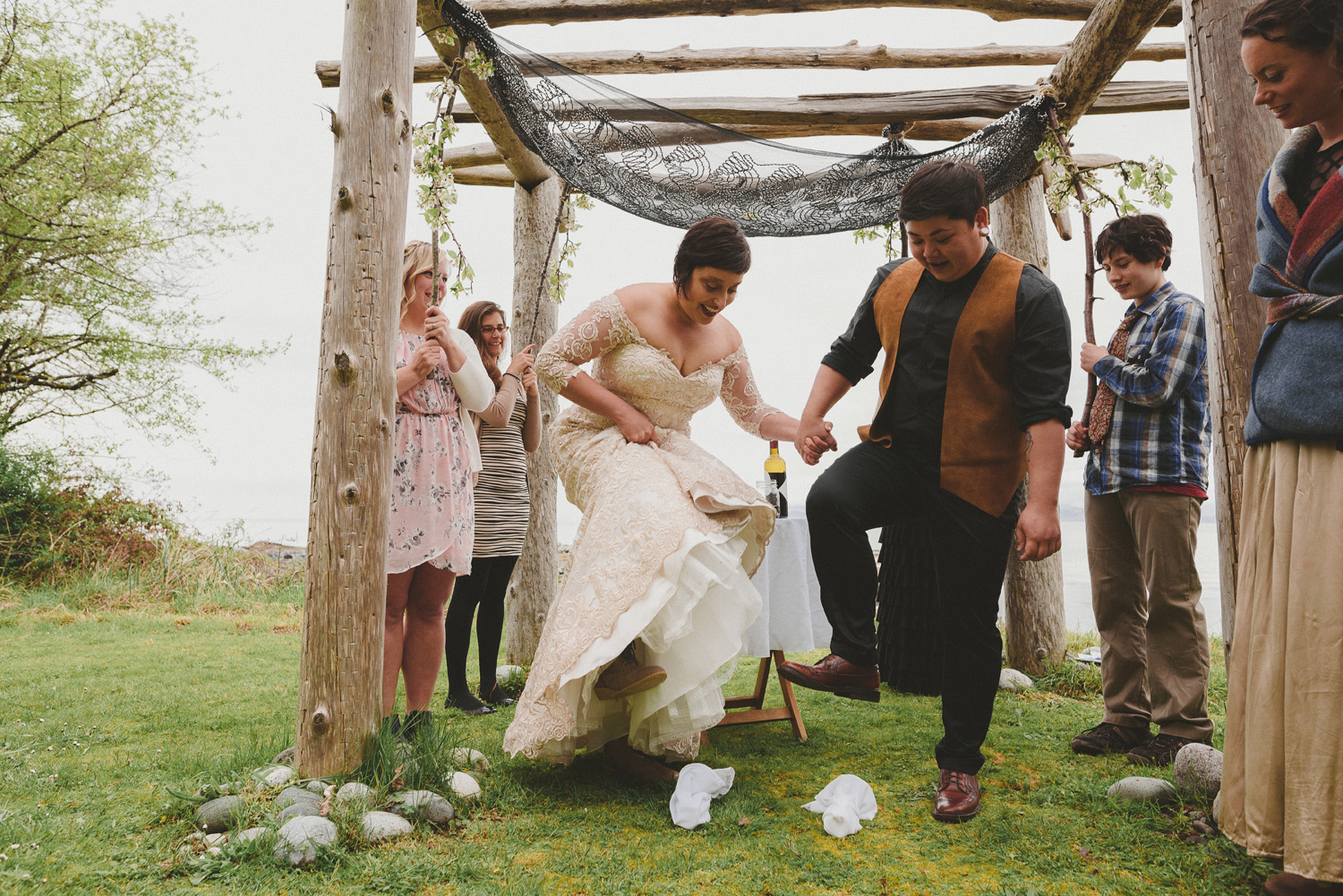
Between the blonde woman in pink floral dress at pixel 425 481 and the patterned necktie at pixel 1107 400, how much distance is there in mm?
2420

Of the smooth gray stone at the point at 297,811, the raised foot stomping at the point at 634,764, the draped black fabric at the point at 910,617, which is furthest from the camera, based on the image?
the draped black fabric at the point at 910,617

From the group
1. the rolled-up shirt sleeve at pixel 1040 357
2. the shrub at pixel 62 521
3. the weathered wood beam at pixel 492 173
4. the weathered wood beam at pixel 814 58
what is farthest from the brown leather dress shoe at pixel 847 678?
the shrub at pixel 62 521

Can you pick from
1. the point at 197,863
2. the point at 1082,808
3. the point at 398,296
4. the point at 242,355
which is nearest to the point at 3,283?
the point at 242,355

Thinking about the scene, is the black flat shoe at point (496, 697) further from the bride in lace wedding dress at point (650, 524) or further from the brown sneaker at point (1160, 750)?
the brown sneaker at point (1160, 750)

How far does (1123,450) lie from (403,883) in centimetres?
280

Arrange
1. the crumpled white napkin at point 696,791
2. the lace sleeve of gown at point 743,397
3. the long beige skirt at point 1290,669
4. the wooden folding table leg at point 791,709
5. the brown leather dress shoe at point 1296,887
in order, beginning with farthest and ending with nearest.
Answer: the wooden folding table leg at point 791,709 < the lace sleeve of gown at point 743,397 < the crumpled white napkin at point 696,791 < the brown leather dress shoe at point 1296,887 < the long beige skirt at point 1290,669

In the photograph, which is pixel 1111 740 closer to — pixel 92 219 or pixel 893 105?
pixel 893 105

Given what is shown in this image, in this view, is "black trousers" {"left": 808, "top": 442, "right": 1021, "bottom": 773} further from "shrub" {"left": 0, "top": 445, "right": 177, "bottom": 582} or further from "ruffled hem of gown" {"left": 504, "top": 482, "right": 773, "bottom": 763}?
"shrub" {"left": 0, "top": 445, "right": 177, "bottom": 582}

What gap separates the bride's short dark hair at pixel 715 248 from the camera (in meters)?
2.77

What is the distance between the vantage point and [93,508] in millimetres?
9180

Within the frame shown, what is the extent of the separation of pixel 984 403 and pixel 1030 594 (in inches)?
110

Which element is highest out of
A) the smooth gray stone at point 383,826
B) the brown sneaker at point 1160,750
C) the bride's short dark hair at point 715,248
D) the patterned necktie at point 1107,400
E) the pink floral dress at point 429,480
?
the bride's short dark hair at point 715,248

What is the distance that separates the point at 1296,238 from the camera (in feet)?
5.53

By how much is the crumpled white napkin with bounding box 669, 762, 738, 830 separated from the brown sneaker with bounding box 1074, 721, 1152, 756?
1.46m
